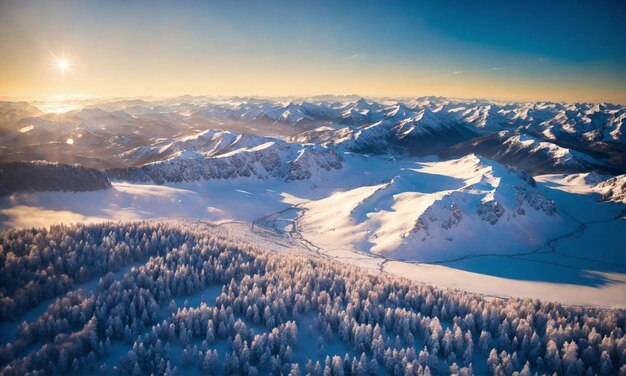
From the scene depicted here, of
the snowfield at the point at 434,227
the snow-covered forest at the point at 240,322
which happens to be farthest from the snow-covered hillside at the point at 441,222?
the snow-covered forest at the point at 240,322

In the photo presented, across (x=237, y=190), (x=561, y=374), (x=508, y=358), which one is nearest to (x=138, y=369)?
(x=508, y=358)

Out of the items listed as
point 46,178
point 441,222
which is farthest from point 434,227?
point 46,178

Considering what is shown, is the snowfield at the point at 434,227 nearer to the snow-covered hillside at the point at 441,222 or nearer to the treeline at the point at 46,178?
the snow-covered hillside at the point at 441,222

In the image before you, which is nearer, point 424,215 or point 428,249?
point 428,249

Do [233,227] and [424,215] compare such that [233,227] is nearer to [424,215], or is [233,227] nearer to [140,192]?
[140,192]

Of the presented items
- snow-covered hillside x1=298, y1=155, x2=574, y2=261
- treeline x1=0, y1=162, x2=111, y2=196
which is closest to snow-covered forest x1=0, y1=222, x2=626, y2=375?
snow-covered hillside x1=298, y1=155, x2=574, y2=261

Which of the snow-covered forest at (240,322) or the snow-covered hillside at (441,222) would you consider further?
the snow-covered hillside at (441,222)
